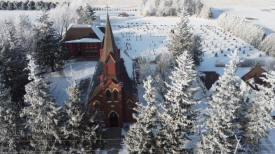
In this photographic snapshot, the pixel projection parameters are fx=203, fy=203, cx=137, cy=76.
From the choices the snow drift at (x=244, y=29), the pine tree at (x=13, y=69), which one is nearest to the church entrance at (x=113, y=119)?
the pine tree at (x=13, y=69)

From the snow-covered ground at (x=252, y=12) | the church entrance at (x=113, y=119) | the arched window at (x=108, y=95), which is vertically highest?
the snow-covered ground at (x=252, y=12)

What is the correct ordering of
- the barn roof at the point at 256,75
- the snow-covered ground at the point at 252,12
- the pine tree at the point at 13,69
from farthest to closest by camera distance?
1. the snow-covered ground at the point at 252,12
2. the barn roof at the point at 256,75
3. the pine tree at the point at 13,69

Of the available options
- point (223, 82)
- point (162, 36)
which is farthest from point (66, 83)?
point (162, 36)

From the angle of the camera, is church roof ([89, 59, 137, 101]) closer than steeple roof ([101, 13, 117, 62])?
No

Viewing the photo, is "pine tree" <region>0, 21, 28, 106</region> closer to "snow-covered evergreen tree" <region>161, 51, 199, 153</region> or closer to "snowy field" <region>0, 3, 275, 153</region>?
"snowy field" <region>0, 3, 275, 153</region>

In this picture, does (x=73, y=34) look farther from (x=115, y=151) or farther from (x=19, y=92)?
(x=115, y=151)

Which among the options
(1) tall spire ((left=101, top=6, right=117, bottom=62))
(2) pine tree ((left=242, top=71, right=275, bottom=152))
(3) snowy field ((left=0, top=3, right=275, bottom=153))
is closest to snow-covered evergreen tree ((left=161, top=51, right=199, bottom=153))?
(2) pine tree ((left=242, top=71, right=275, bottom=152))

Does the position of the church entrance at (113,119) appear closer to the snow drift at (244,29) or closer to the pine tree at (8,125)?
the pine tree at (8,125)

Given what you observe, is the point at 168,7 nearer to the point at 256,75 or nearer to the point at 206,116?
the point at 256,75
